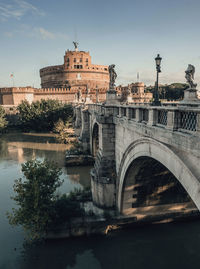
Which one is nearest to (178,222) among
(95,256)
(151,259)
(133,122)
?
(151,259)

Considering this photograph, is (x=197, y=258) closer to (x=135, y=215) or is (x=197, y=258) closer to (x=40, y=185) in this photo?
(x=135, y=215)

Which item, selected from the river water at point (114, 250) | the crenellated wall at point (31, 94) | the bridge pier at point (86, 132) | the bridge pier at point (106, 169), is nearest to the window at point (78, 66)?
the crenellated wall at point (31, 94)

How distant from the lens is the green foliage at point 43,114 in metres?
41.8

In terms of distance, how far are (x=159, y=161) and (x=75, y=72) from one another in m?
65.8

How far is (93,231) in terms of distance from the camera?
423 inches

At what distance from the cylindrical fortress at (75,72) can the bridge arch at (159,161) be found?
190 feet

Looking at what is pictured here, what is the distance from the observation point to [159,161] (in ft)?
20.6

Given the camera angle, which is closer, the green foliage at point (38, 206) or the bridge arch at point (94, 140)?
the green foliage at point (38, 206)

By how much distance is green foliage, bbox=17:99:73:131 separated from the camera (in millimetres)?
41781

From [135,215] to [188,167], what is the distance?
291 inches

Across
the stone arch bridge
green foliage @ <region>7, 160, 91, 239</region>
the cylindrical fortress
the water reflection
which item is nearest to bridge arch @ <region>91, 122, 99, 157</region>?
the water reflection

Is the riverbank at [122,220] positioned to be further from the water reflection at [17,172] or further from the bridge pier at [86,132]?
the bridge pier at [86,132]

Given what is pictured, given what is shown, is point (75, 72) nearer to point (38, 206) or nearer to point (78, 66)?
point (78, 66)

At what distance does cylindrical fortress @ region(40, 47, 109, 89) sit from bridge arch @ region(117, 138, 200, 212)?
58003mm
